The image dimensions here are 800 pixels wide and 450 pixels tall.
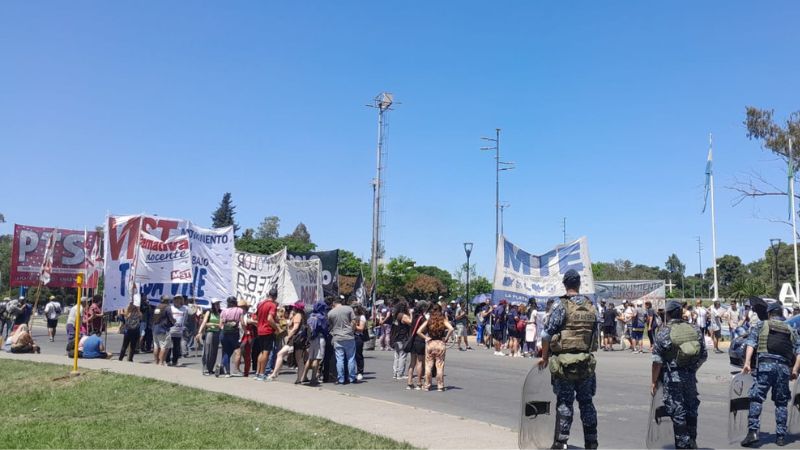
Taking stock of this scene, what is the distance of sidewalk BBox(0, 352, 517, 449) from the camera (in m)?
7.80

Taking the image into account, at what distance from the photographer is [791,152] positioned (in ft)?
109

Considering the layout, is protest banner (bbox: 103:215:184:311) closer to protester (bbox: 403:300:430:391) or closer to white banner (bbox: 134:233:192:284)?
white banner (bbox: 134:233:192:284)

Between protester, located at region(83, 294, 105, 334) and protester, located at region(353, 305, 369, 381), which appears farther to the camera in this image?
protester, located at region(83, 294, 105, 334)

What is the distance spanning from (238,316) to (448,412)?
5802 millimetres

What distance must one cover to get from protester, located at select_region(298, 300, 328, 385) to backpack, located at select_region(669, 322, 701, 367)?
24.5ft

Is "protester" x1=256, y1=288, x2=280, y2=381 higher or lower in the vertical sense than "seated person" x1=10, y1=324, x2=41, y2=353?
higher

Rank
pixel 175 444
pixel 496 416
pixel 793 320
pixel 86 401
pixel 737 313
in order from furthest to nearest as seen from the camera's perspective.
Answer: pixel 737 313, pixel 86 401, pixel 496 416, pixel 793 320, pixel 175 444

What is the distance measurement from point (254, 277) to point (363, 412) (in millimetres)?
10895

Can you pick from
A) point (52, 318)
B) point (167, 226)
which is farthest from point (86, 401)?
point (52, 318)

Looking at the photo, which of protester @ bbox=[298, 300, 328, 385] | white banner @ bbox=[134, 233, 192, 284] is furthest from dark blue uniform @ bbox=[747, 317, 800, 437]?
white banner @ bbox=[134, 233, 192, 284]

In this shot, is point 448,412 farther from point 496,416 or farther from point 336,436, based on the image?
point 336,436

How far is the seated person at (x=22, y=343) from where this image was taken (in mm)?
19375

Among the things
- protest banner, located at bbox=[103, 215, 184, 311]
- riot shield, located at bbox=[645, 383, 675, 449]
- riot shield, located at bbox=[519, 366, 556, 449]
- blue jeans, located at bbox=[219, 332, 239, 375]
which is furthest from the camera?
protest banner, located at bbox=[103, 215, 184, 311]

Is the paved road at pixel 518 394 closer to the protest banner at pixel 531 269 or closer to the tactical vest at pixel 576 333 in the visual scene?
the tactical vest at pixel 576 333
